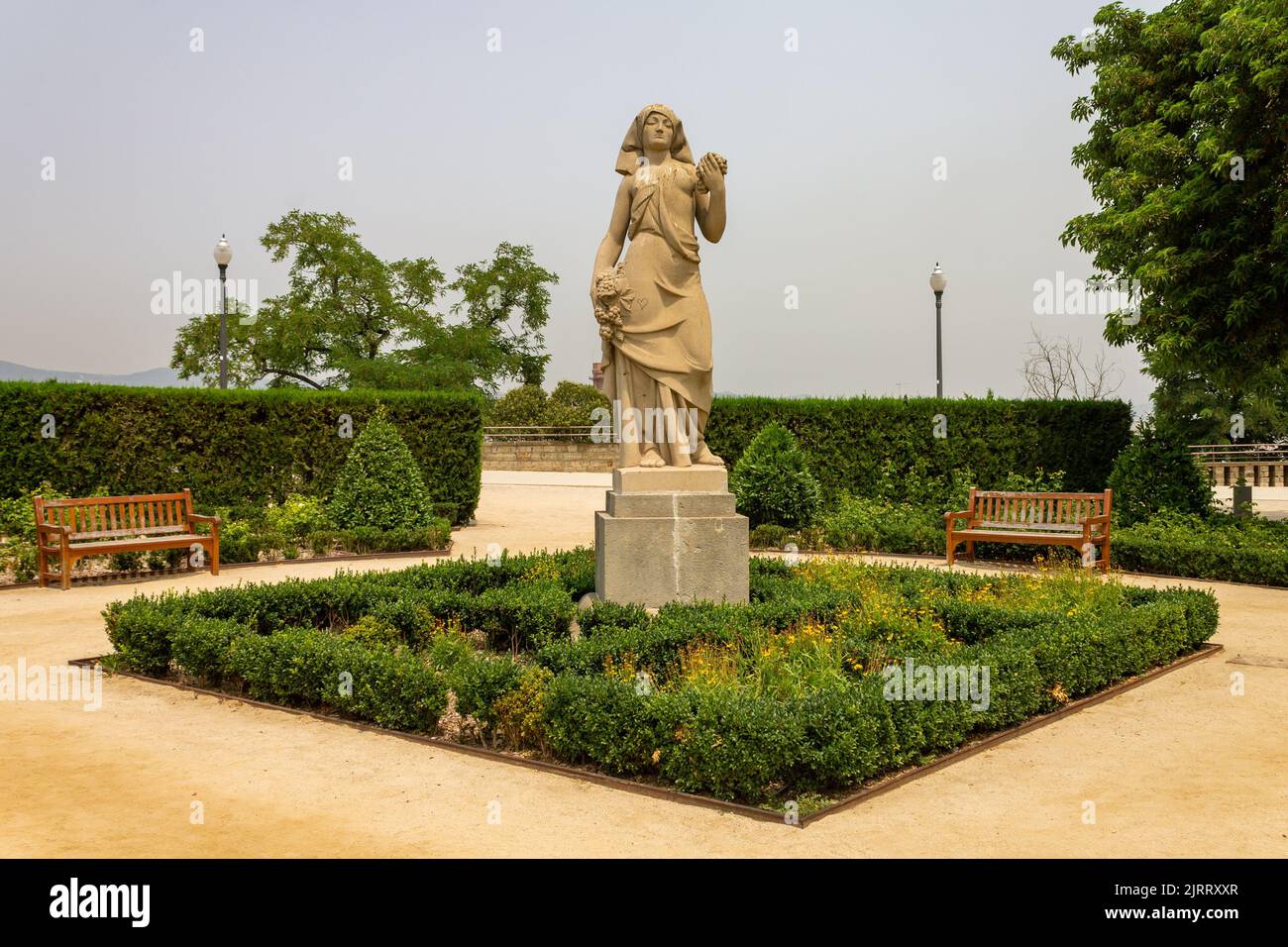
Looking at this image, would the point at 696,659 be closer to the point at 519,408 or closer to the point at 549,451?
the point at 549,451

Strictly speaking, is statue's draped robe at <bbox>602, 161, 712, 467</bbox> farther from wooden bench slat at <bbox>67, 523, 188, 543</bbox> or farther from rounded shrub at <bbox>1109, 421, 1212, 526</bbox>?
rounded shrub at <bbox>1109, 421, 1212, 526</bbox>

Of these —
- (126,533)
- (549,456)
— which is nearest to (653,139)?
(126,533)

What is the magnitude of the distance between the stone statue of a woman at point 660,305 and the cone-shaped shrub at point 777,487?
714 cm

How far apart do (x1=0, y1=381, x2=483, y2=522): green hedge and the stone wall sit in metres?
16.6

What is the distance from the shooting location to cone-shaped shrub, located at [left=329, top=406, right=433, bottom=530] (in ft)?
50.9

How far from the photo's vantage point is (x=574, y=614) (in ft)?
26.4

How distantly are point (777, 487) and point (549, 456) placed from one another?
841 inches

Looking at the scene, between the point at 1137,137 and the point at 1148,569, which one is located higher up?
the point at 1137,137

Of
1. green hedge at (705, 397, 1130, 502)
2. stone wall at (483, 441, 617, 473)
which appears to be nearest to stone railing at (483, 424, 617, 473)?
stone wall at (483, 441, 617, 473)

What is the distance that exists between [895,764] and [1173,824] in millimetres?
1311

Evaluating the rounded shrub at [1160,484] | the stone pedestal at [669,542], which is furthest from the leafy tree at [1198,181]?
the stone pedestal at [669,542]

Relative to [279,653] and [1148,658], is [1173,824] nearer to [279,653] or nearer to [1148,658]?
[1148,658]

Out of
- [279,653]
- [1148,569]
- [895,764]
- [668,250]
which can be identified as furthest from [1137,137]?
[279,653]

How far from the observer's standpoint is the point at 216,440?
1565cm
